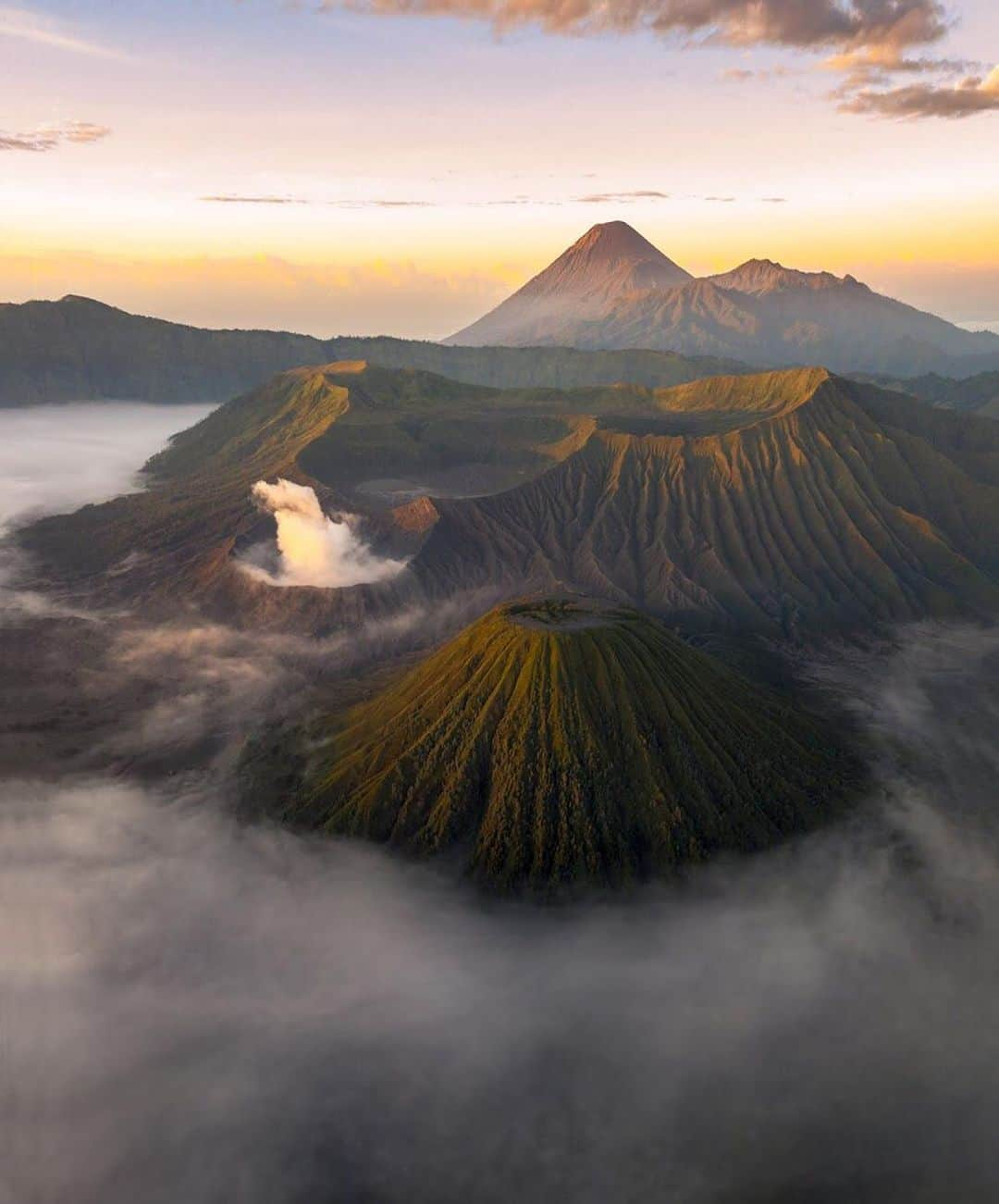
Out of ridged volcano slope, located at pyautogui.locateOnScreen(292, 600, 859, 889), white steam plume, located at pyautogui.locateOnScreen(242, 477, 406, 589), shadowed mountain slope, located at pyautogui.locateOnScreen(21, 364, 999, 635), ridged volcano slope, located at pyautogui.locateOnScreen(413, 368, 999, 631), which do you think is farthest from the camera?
ridged volcano slope, located at pyautogui.locateOnScreen(413, 368, 999, 631)

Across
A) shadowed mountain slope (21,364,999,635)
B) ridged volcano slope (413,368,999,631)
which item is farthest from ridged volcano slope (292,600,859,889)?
ridged volcano slope (413,368,999,631)

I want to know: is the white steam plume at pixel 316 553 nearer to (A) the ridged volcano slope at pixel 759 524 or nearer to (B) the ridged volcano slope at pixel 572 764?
(A) the ridged volcano slope at pixel 759 524

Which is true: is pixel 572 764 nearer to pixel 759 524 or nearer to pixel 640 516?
pixel 640 516

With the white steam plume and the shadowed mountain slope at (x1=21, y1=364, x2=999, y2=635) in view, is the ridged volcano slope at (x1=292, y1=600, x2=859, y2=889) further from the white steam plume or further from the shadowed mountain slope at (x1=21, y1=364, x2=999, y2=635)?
the white steam plume

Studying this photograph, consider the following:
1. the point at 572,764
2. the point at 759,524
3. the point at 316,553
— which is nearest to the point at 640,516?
the point at 759,524

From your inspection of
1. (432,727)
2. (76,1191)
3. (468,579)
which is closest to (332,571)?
(468,579)
